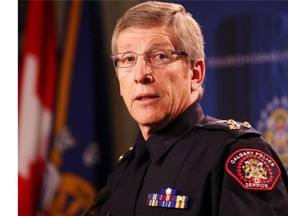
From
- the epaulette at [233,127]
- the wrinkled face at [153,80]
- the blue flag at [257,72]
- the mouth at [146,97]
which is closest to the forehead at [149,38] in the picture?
the wrinkled face at [153,80]

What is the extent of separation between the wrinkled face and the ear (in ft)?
0.07

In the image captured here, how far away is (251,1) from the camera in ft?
6.70

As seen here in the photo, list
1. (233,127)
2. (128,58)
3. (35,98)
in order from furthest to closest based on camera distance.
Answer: (35,98)
(128,58)
(233,127)

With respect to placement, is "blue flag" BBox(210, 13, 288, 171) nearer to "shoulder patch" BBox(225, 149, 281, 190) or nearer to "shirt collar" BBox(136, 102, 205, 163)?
"shirt collar" BBox(136, 102, 205, 163)

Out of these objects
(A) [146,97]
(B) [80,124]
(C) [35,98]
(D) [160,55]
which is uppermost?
(D) [160,55]

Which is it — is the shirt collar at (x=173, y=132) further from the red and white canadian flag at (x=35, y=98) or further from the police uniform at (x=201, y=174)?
the red and white canadian flag at (x=35, y=98)

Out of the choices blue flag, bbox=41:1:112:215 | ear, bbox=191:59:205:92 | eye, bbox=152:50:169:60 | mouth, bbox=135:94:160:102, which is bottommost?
blue flag, bbox=41:1:112:215

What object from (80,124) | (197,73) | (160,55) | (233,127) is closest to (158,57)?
(160,55)

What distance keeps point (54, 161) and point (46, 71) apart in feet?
1.47

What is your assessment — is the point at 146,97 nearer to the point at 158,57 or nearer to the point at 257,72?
→ the point at 158,57

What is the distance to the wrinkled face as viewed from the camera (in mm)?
1239

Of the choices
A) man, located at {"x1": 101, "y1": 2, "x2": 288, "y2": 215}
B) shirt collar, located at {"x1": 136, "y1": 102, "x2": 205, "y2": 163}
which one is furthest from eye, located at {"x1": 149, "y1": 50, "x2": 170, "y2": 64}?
shirt collar, located at {"x1": 136, "y1": 102, "x2": 205, "y2": 163}

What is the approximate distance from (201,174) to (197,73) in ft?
1.00

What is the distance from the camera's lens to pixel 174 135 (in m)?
1.30
